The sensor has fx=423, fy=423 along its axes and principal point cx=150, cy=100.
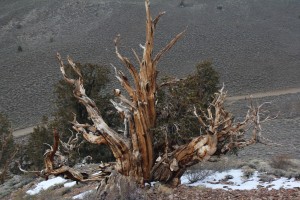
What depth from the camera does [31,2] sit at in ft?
215

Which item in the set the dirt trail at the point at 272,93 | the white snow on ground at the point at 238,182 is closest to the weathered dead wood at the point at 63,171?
the white snow on ground at the point at 238,182

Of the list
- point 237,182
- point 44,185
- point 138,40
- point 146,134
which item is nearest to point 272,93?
point 138,40

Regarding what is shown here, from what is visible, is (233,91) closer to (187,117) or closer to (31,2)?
(187,117)

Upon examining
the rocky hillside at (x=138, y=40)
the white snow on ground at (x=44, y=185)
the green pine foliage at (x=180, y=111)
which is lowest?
the white snow on ground at (x=44, y=185)

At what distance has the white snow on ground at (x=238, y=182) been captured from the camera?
33.2 feet

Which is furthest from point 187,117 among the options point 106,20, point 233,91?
point 106,20

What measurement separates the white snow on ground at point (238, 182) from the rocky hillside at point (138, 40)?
2804 centimetres

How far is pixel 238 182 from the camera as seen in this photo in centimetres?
1087

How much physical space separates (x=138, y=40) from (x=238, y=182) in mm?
41546

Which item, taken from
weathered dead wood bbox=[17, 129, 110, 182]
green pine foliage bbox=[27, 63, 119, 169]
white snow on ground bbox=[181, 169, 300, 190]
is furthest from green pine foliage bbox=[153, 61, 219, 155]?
green pine foliage bbox=[27, 63, 119, 169]

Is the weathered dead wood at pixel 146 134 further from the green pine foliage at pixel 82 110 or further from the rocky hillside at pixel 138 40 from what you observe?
the rocky hillside at pixel 138 40

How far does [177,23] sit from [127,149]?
47.6 metres

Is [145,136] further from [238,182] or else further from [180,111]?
[180,111]

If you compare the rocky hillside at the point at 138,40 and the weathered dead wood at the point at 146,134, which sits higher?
the rocky hillside at the point at 138,40
